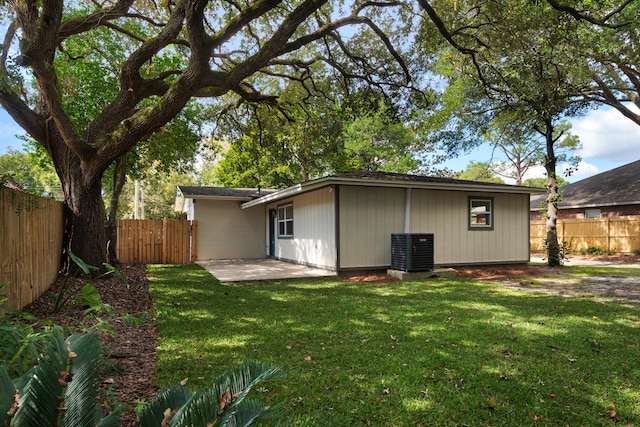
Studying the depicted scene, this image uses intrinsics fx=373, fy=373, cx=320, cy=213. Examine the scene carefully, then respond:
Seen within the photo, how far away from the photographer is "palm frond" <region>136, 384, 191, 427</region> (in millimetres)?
1193

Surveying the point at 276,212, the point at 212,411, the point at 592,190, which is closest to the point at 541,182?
the point at 592,190

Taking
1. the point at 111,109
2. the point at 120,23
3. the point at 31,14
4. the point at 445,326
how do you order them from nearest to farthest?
1. the point at 445,326
2. the point at 31,14
3. the point at 111,109
4. the point at 120,23

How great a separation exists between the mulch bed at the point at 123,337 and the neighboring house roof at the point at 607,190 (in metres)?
18.1

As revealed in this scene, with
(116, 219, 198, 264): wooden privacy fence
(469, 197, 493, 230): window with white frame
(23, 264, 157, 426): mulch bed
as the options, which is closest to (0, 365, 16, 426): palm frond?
(23, 264, 157, 426): mulch bed

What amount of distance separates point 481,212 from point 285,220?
6.41 meters

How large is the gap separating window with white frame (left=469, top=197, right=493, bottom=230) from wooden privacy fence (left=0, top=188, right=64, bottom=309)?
997 centimetres

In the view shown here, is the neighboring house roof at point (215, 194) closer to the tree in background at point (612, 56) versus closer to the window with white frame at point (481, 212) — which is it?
the window with white frame at point (481, 212)

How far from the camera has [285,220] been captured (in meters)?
13.3

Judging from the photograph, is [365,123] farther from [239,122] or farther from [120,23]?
[120,23]

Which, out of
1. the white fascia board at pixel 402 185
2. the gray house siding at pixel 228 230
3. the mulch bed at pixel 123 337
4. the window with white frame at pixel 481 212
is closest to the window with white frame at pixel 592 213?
the white fascia board at pixel 402 185

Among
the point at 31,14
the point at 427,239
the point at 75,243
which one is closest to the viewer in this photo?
the point at 31,14

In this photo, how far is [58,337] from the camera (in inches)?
51.4

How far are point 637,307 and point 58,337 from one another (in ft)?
24.0

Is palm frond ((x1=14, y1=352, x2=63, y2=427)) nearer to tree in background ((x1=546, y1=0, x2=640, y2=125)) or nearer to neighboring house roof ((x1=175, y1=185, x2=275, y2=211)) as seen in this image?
tree in background ((x1=546, y1=0, x2=640, y2=125))
